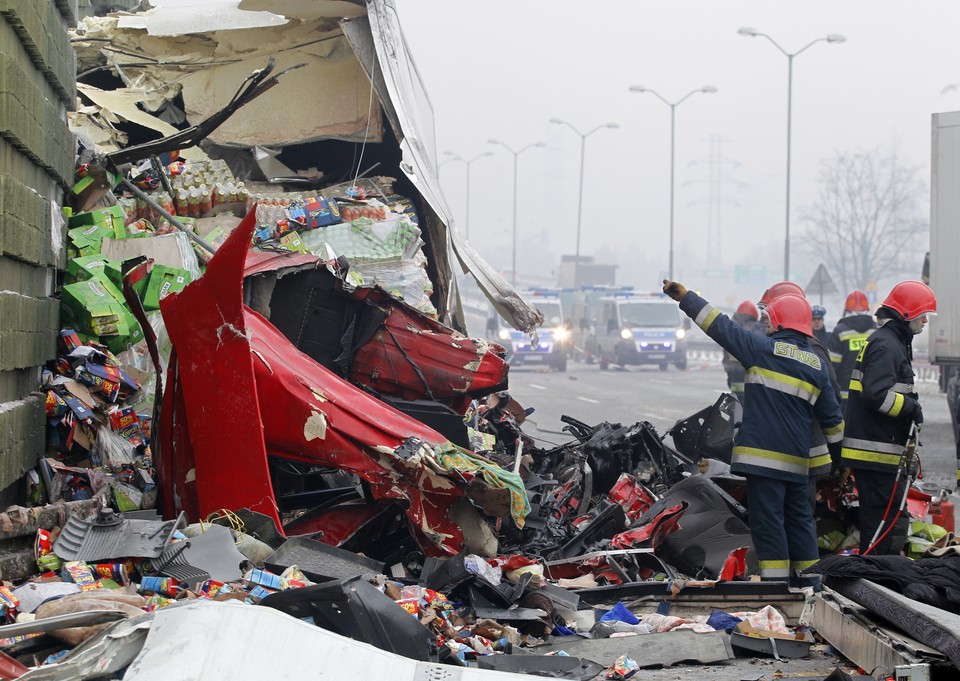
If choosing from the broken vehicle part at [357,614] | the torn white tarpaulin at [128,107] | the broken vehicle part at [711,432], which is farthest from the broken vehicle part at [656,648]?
the torn white tarpaulin at [128,107]

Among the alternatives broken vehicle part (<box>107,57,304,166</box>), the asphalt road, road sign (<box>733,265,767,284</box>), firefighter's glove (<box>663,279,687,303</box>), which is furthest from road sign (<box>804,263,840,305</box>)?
road sign (<box>733,265,767,284</box>)

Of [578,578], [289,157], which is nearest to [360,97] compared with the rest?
[289,157]

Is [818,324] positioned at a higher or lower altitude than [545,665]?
higher

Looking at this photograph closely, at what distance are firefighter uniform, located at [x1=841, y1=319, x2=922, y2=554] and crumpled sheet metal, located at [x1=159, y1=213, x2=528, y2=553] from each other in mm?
2648

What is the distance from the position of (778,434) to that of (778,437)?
19mm

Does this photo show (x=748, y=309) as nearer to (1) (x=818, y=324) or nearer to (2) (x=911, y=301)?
(1) (x=818, y=324)

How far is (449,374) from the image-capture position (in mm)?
6969

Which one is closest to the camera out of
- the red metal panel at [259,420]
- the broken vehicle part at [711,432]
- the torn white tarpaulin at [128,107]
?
the red metal panel at [259,420]

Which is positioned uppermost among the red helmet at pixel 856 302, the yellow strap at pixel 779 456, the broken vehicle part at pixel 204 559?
the red helmet at pixel 856 302

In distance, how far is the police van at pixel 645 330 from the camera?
32.2m

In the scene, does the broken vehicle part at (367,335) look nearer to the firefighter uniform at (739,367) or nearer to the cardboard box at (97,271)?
the cardboard box at (97,271)

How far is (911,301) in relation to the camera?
22.3 ft

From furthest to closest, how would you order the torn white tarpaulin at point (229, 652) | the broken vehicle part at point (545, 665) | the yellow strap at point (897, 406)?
the yellow strap at point (897, 406) → the broken vehicle part at point (545, 665) → the torn white tarpaulin at point (229, 652)

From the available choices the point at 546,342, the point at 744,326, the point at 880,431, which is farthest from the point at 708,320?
the point at 546,342
